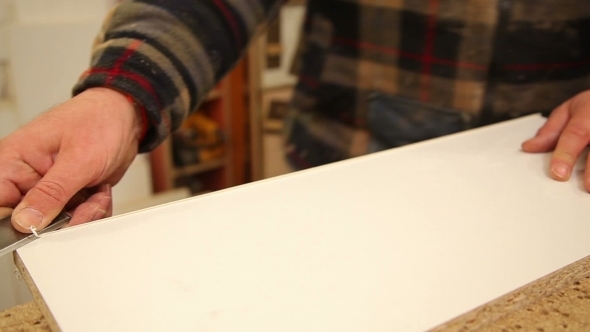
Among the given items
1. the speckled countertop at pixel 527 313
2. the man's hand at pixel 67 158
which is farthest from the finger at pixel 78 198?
the speckled countertop at pixel 527 313

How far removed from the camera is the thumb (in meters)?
0.38

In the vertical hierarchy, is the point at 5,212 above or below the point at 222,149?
above

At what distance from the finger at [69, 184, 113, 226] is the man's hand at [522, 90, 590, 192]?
1.44 feet

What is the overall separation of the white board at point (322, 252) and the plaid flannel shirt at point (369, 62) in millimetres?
185

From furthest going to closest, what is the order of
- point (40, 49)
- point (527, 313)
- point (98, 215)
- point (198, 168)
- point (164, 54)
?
1. point (198, 168)
2. point (40, 49)
3. point (164, 54)
4. point (98, 215)
5. point (527, 313)

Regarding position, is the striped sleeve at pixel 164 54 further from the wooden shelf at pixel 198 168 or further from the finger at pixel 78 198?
the wooden shelf at pixel 198 168

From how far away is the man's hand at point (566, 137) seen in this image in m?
0.49

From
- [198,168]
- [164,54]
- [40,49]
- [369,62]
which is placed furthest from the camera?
[198,168]

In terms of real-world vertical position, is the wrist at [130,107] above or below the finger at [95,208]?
above

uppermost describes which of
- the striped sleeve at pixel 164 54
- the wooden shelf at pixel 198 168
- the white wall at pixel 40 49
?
the striped sleeve at pixel 164 54

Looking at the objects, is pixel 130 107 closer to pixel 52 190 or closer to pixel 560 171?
pixel 52 190

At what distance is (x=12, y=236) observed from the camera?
0.37m

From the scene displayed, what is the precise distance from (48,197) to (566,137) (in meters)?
0.50

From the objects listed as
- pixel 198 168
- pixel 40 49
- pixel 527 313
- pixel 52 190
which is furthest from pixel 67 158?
pixel 198 168
